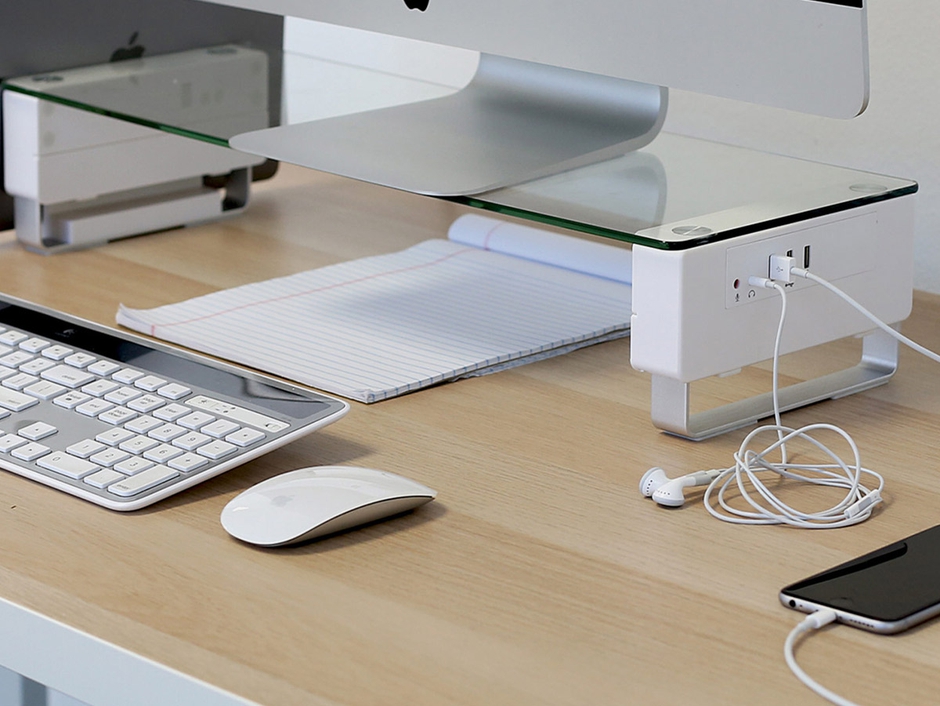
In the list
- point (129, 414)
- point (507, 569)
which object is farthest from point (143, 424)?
point (507, 569)

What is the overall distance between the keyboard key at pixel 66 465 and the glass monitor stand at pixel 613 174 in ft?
0.91

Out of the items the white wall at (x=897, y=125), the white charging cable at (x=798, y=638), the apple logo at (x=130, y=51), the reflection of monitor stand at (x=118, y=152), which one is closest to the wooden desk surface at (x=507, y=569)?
the white charging cable at (x=798, y=638)

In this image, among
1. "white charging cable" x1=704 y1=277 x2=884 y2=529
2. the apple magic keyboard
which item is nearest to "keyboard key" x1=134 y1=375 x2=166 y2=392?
the apple magic keyboard

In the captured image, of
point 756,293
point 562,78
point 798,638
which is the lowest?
point 798,638

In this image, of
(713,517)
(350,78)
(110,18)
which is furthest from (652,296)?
(110,18)

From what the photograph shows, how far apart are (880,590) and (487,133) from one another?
49cm

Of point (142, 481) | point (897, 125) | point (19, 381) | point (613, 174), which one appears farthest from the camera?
point (897, 125)

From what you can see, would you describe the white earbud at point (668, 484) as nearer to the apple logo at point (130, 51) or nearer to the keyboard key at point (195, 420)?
the keyboard key at point (195, 420)

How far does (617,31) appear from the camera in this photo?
0.84 meters

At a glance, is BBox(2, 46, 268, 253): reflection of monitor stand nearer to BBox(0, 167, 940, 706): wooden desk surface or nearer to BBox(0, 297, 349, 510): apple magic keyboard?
BBox(0, 297, 349, 510): apple magic keyboard

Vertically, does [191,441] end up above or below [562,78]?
below

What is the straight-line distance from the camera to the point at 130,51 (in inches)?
47.9

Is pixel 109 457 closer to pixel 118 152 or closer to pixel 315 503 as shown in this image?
pixel 315 503

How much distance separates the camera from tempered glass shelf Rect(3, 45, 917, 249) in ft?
2.59
